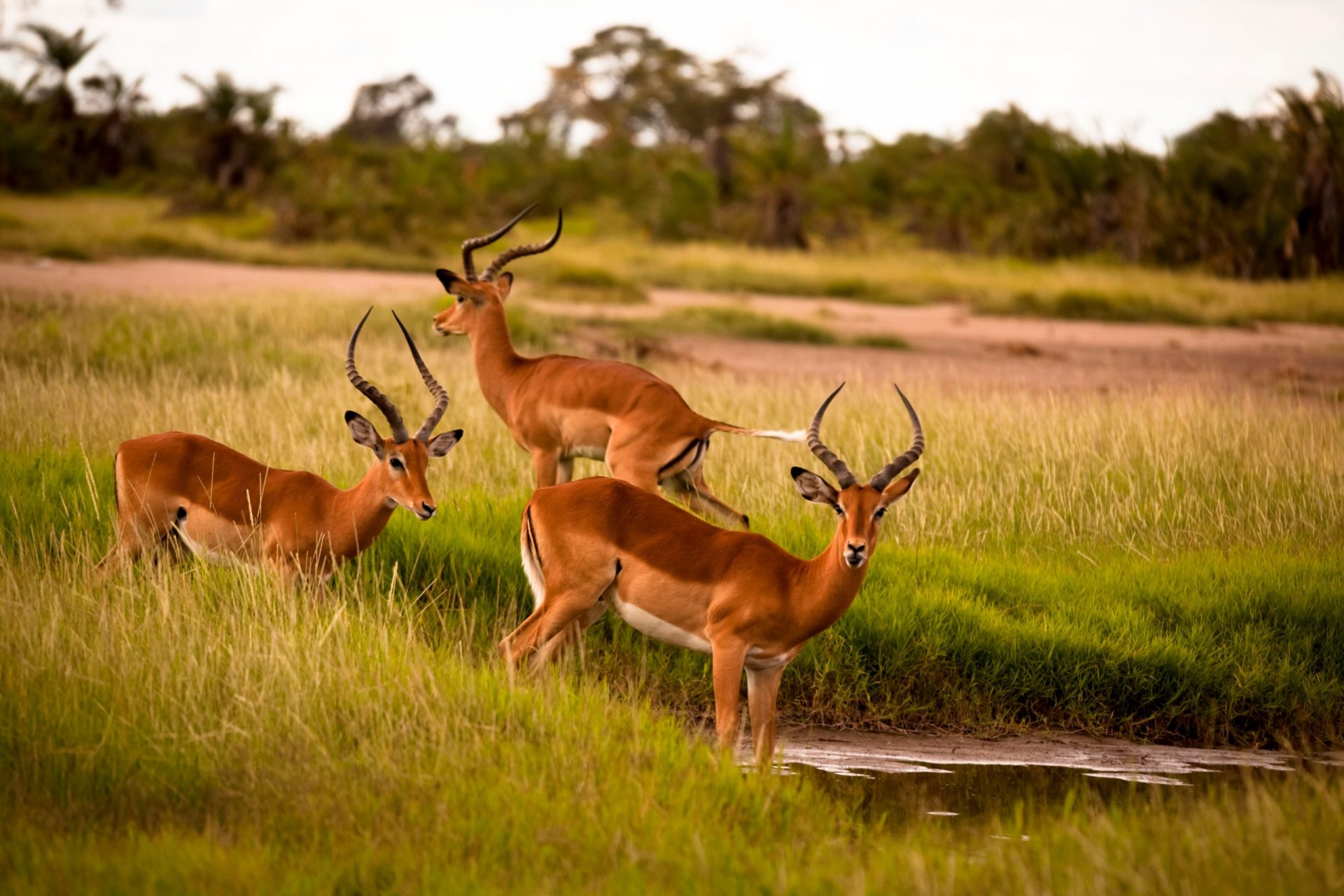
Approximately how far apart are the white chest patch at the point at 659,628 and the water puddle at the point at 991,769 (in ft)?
1.81

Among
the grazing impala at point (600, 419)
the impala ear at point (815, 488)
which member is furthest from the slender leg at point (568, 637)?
the grazing impala at point (600, 419)

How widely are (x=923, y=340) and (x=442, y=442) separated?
13.3m

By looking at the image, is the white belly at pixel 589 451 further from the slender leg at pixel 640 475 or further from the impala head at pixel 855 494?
the impala head at pixel 855 494

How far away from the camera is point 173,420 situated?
8852 millimetres

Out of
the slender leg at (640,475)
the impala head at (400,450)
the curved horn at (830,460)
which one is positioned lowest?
the slender leg at (640,475)

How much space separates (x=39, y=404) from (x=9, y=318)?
4376 millimetres

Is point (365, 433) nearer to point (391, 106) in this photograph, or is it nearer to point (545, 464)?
point (545, 464)

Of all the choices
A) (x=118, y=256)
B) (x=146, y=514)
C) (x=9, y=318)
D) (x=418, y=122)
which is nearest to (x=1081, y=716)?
(x=146, y=514)

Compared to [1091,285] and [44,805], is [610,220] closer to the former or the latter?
[1091,285]

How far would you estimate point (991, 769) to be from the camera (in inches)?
220

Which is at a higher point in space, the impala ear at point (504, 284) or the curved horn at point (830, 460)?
the impala ear at point (504, 284)

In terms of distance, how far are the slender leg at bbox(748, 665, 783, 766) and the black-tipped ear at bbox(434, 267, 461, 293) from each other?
3390mm

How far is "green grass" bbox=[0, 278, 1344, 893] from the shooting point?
388cm

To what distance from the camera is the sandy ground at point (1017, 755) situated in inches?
219
